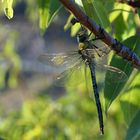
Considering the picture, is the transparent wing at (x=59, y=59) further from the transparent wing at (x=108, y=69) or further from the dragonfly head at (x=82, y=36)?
the dragonfly head at (x=82, y=36)

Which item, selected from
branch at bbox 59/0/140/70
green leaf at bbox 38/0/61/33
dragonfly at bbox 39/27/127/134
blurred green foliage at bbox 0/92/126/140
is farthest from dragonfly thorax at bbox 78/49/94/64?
blurred green foliage at bbox 0/92/126/140

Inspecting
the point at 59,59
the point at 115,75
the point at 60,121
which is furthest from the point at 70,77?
the point at 60,121

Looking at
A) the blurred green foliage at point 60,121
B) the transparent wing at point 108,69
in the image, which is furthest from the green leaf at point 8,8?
the blurred green foliage at point 60,121

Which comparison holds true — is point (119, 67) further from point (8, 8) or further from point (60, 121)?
point (60, 121)

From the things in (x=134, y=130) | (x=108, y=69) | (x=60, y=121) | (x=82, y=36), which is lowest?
(x=60, y=121)

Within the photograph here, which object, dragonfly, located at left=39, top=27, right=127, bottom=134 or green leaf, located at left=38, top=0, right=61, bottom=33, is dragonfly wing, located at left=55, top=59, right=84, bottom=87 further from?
green leaf, located at left=38, top=0, right=61, bottom=33
